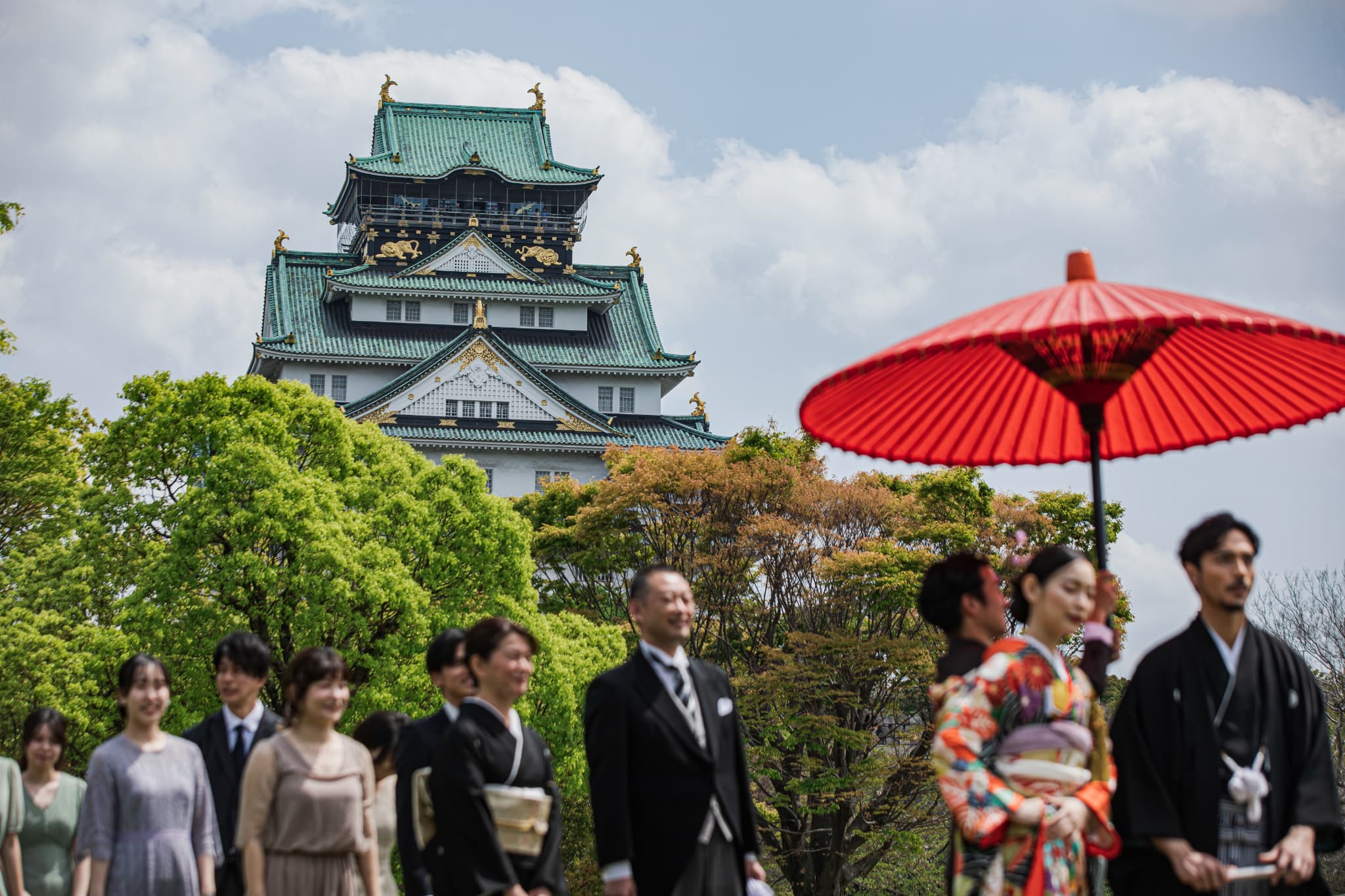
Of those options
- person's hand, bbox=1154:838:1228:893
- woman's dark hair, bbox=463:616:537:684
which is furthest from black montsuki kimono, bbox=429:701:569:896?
person's hand, bbox=1154:838:1228:893

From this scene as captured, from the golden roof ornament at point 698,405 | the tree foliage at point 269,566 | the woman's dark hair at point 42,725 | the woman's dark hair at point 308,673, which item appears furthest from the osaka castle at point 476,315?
the woman's dark hair at point 308,673

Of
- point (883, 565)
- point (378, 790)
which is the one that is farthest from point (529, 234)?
point (378, 790)

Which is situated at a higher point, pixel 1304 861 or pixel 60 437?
pixel 60 437

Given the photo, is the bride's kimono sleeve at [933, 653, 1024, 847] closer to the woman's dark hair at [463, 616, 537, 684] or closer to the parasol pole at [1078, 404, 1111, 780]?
the parasol pole at [1078, 404, 1111, 780]

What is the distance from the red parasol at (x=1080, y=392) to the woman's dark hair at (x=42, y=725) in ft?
12.6

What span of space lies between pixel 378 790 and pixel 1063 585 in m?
3.79

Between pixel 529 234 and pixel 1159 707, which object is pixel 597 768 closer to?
pixel 1159 707

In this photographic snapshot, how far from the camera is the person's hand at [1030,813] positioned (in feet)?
17.1

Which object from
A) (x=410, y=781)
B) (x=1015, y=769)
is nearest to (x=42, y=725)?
(x=410, y=781)

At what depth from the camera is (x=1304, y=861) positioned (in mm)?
5348

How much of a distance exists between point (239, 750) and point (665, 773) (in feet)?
7.65

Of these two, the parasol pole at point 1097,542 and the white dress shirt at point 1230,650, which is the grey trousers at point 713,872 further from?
the white dress shirt at point 1230,650

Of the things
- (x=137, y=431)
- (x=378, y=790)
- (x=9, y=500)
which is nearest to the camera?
(x=378, y=790)

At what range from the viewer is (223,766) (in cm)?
721
